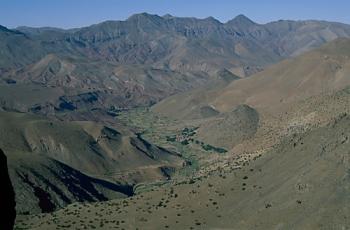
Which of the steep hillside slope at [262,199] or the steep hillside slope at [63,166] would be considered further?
the steep hillside slope at [63,166]

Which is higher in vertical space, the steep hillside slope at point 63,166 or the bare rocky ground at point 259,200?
the bare rocky ground at point 259,200

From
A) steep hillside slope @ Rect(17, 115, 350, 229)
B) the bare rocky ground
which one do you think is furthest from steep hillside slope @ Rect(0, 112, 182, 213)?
steep hillside slope @ Rect(17, 115, 350, 229)

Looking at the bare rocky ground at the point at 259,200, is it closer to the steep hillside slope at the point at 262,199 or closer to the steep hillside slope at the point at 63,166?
the steep hillside slope at the point at 262,199

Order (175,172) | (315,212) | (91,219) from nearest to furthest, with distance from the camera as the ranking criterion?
(315,212)
(91,219)
(175,172)

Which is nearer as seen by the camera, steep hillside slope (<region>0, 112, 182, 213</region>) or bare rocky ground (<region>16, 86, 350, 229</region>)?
bare rocky ground (<region>16, 86, 350, 229</region>)

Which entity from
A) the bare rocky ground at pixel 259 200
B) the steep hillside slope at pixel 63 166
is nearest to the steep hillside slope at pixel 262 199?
the bare rocky ground at pixel 259 200

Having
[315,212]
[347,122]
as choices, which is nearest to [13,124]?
[347,122]

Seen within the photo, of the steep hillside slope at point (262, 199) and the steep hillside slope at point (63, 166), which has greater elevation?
the steep hillside slope at point (262, 199)

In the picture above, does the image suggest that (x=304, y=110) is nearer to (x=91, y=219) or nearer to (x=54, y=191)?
(x=54, y=191)

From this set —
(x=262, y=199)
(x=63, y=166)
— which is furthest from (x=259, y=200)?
(x=63, y=166)

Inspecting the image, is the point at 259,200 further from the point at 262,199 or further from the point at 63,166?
the point at 63,166

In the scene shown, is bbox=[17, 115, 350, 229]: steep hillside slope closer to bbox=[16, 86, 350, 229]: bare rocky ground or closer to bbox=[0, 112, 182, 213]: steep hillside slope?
bbox=[16, 86, 350, 229]: bare rocky ground
